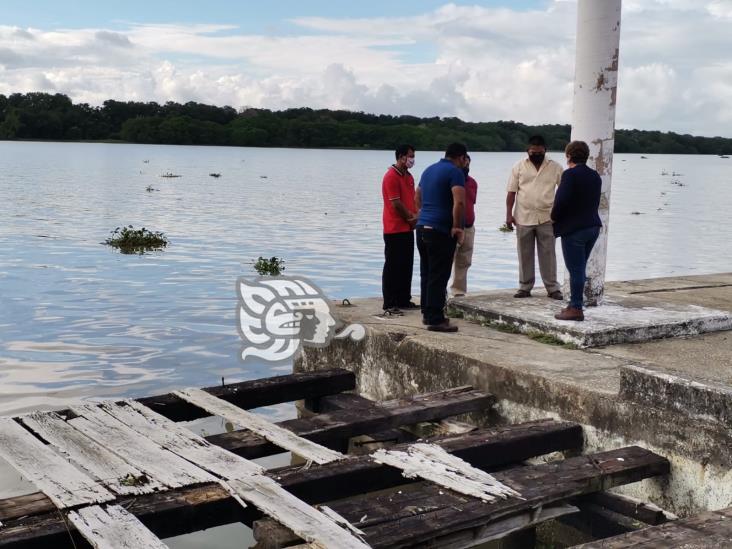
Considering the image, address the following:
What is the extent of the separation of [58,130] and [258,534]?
6242 inches

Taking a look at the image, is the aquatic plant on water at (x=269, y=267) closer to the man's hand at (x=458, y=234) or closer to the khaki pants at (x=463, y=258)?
the khaki pants at (x=463, y=258)

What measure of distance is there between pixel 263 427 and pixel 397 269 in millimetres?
3407

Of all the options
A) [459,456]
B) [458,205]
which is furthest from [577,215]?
[459,456]

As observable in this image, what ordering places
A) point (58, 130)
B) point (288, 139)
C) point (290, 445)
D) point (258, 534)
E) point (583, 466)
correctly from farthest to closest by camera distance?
1. point (288, 139)
2. point (58, 130)
3. point (290, 445)
4. point (583, 466)
5. point (258, 534)

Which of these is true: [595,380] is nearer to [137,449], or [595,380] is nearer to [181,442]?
[181,442]

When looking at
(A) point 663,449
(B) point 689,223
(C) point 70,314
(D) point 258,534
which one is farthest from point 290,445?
(B) point 689,223

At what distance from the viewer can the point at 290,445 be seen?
217 inches

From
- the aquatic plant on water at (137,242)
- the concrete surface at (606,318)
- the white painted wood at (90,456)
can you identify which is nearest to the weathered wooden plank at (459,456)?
the white painted wood at (90,456)

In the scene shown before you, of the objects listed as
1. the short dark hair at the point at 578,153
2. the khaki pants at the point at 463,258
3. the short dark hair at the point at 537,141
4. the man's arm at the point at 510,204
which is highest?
the short dark hair at the point at 537,141

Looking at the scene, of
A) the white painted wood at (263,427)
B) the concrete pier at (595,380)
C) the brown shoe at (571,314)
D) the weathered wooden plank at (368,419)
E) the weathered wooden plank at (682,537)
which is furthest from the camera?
the brown shoe at (571,314)

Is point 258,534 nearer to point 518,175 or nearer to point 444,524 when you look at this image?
point 444,524

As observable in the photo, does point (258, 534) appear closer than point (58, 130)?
Yes

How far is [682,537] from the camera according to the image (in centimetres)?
407

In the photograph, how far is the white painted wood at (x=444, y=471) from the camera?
4.70 metres
